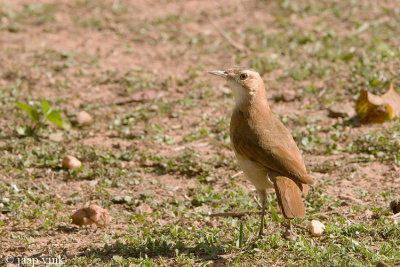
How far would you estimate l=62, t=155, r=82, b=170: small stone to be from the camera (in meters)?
6.66

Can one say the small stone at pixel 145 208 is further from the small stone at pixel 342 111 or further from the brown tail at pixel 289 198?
the small stone at pixel 342 111

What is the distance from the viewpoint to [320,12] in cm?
1049

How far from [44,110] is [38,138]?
340mm

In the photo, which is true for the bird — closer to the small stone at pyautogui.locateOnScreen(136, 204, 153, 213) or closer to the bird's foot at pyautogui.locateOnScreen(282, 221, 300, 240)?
the bird's foot at pyautogui.locateOnScreen(282, 221, 300, 240)

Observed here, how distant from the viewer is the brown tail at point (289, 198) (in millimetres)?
4719

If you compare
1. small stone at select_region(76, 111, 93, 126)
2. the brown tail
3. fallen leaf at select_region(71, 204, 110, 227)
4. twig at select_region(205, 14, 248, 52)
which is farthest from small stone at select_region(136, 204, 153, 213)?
twig at select_region(205, 14, 248, 52)

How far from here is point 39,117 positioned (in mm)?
7461

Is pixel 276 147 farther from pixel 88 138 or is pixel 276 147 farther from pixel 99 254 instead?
pixel 88 138

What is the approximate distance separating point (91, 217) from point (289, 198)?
1.82m

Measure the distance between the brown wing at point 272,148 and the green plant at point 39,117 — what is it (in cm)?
249

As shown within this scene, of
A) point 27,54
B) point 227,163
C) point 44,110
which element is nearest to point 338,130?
point 227,163

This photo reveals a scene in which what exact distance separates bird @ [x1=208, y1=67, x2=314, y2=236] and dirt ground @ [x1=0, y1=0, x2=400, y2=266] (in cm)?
45

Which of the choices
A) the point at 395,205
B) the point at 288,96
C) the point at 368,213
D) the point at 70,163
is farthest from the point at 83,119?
the point at 395,205

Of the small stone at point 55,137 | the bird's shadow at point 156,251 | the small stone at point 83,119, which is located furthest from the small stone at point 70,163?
A: the bird's shadow at point 156,251
